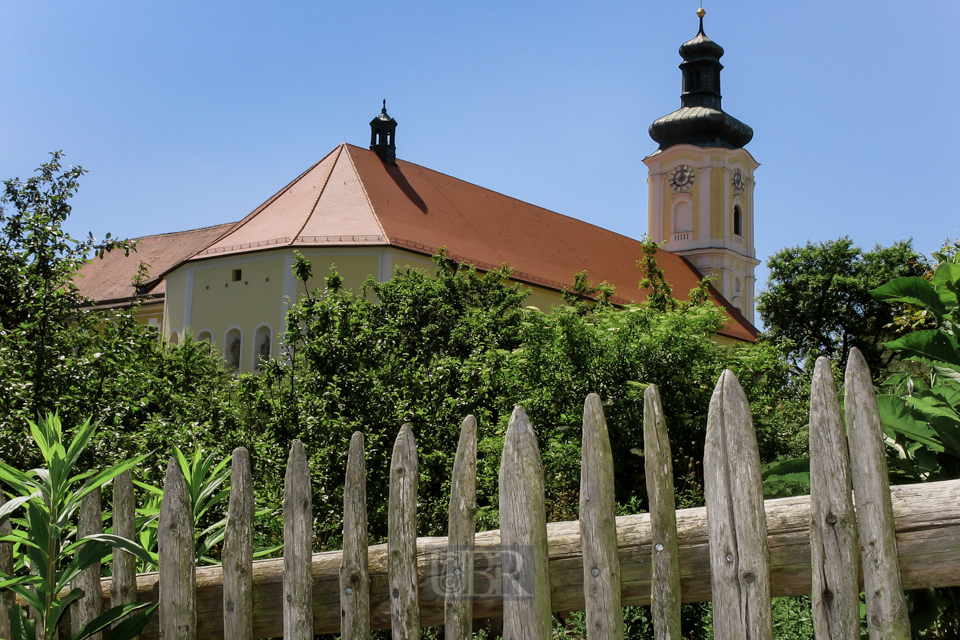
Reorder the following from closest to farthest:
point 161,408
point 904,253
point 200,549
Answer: point 200,549
point 161,408
point 904,253

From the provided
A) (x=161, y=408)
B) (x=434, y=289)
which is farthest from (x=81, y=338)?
(x=434, y=289)

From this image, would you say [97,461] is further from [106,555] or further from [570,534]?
[570,534]

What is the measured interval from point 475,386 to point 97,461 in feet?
13.1

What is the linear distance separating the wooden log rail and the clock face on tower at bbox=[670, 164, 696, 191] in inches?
1638

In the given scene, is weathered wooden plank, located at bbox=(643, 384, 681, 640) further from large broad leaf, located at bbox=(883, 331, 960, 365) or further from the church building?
the church building

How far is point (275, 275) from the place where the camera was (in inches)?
1000

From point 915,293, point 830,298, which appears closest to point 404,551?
point 915,293

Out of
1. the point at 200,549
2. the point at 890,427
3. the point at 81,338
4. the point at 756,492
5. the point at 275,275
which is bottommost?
the point at 200,549

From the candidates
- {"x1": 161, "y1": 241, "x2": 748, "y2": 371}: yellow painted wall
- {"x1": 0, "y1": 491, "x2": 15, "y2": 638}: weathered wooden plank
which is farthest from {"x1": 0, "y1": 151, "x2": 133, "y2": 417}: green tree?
{"x1": 161, "y1": 241, "x2": 748, "y2": 371}: yellow painted wall

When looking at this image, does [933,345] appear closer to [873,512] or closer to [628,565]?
[873,512]

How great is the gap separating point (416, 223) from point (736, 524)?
2517 cm

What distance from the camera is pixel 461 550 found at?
8.41 ft

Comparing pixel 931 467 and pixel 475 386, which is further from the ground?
pixel 475 386

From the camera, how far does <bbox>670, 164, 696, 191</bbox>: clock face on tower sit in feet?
139
